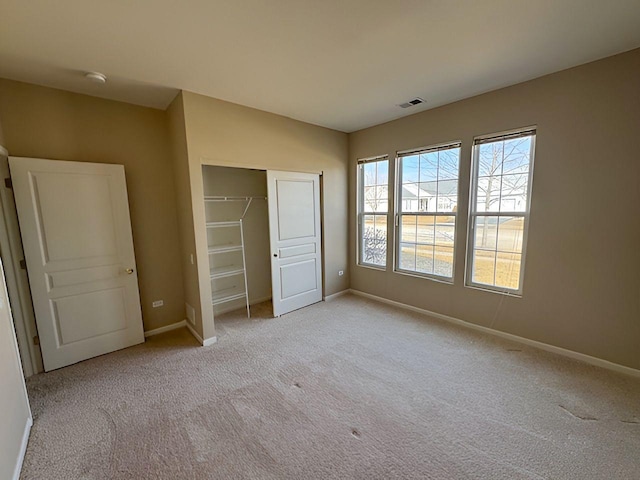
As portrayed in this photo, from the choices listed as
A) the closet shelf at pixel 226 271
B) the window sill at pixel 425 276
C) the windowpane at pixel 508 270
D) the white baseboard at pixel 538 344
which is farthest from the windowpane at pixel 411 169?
the closet shelf at pixel 226 271

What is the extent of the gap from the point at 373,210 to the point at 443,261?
1358 mm

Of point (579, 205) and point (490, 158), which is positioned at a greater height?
point (490, 158)

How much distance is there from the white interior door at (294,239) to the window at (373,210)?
815 millimetres

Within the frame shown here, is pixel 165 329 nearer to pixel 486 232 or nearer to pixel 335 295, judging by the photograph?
A: pixel 335 295

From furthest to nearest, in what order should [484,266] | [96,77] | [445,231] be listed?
1. [445,231]
2. [484,266]
3. [96,77]

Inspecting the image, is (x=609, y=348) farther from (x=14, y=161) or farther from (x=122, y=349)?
(x=14, y=161)

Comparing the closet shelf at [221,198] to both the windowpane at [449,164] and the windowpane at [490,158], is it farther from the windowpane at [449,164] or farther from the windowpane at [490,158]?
the windowpane at [490,158]

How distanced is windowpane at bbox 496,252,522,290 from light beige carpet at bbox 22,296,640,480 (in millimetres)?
674

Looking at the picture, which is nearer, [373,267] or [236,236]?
[236,236]

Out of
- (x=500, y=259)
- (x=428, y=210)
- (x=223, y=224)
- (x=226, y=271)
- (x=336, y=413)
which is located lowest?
(x=336, y=413)

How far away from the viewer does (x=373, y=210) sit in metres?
4.29

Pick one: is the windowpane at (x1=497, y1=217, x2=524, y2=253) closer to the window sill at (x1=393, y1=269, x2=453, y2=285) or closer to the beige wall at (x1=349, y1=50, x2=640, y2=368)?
the beige wall at (x1=349, y1=50, x2=640, y2=368)

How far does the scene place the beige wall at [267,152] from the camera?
9.27 ft

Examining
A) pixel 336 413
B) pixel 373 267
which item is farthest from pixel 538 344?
pixel 336 413
